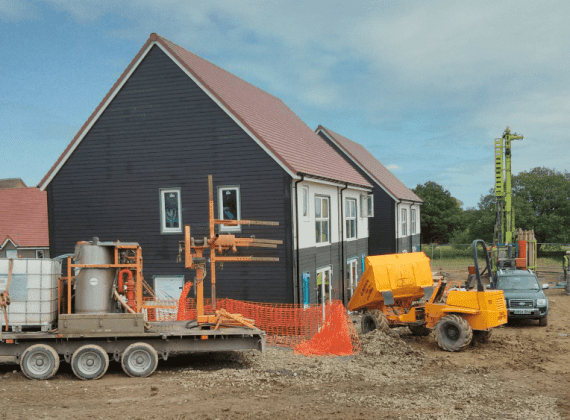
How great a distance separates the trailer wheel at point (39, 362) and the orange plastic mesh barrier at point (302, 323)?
368 centimetres

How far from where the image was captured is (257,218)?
1795 cm

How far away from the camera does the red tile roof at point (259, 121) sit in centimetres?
1808

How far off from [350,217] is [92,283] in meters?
14.3

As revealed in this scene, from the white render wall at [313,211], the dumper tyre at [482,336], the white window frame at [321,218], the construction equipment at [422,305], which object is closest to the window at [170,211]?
the white render wall at [313,211]

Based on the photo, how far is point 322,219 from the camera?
20.7 metres

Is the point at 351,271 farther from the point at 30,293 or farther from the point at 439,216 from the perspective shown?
the point at 439,216

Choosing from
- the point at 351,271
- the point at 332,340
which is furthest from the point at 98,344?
the point at 351,271

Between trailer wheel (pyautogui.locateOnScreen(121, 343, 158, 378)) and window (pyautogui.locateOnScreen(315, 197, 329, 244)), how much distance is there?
9322 mm

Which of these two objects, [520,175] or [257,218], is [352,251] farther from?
[520,175]

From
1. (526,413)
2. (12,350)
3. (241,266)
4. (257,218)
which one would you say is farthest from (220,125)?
(526,413)

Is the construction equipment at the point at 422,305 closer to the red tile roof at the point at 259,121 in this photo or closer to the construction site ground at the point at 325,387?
the construction site ground at the point at 325,387

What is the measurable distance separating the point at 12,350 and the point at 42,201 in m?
26.5

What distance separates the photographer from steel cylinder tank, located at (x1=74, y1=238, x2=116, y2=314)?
40.7ft

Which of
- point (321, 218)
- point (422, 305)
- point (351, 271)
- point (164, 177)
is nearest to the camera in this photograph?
point (422, 305)
